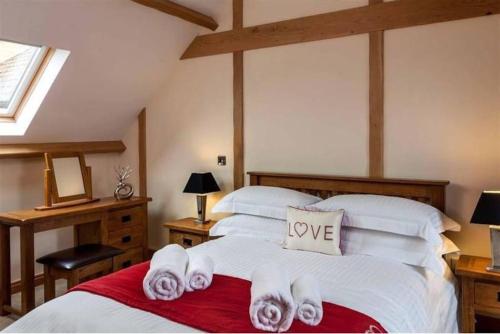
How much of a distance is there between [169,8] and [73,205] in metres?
1.80

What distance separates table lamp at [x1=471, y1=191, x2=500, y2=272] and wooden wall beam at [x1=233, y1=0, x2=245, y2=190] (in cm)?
193

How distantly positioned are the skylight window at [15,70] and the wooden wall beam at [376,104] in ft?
8.28

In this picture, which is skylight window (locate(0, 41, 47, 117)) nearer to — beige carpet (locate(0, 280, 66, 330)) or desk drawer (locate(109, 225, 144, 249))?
desk drawer (locate(109, 225, 144, 249))

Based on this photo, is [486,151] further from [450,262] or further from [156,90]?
[156,90]

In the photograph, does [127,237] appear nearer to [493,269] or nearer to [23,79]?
[23,79]

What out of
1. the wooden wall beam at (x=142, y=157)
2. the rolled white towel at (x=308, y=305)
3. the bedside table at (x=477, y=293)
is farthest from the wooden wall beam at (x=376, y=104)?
the wooden wall beam at (x=142, y=157)

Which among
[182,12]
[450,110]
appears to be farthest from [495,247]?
[182,12]

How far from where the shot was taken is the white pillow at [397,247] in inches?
92.5

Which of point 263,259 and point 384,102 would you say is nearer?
point 263,259

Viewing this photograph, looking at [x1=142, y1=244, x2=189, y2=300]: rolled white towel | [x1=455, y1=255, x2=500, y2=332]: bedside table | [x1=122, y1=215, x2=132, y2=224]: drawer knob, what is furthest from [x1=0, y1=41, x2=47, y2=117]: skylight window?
[x1=455, y1=255, x2=500, y2=332]: bedside table

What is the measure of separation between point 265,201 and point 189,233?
0.86 m

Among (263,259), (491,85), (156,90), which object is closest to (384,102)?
(491,85)

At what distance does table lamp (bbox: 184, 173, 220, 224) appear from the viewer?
3.59 meters

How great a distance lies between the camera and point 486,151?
264 cm
